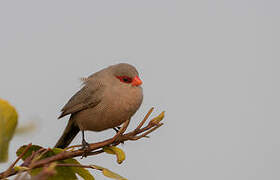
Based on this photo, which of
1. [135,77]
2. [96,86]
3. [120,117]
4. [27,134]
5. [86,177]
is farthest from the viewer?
[96,86]

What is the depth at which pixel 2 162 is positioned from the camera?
64.4 inches

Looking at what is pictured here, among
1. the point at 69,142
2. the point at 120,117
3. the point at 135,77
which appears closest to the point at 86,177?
the point at 120,117

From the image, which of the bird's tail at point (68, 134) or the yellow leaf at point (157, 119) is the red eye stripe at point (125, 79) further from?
the yellow leaf at point (157, 119)

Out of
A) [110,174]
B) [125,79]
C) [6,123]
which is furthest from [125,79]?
[6,123]

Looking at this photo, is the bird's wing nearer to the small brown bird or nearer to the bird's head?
the small brown bird

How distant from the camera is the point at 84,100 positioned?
165 inches

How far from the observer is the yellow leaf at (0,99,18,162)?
1588 millimetres

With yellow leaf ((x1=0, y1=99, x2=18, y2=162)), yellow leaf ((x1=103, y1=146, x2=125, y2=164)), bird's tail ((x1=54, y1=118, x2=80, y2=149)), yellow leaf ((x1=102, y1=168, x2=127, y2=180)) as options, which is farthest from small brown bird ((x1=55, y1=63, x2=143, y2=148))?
yellow leaf ((x1=0, y1=99, x2=18, y2=162))

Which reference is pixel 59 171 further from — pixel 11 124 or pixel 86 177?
pixel 11 124

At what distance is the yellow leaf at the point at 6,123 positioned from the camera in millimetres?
1588

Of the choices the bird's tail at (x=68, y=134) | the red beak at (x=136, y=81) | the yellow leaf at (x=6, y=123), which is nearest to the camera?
the yellow leaf at (x=6, y=123)

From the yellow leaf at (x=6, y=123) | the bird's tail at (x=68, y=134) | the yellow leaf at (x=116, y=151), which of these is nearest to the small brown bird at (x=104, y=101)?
the bird's tail at (x=68, y=134)

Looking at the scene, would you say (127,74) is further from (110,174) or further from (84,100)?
(110,174)

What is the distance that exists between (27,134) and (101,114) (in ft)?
7.58
